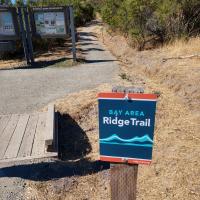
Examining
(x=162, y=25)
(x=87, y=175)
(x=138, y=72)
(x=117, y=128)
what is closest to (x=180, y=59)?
(x=138, y=72)

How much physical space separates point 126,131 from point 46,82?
6.86 m

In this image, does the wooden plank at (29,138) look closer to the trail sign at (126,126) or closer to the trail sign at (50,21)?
the trail sign at (126,126)

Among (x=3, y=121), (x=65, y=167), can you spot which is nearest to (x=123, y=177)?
(x=65, y=167)

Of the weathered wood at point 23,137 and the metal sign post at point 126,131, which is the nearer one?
the metal sign post at point 126,131

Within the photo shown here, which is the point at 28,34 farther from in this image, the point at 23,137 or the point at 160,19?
the point at 23,137

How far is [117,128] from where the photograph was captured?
2305 mm

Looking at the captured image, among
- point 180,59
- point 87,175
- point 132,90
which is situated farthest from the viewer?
point 180,59

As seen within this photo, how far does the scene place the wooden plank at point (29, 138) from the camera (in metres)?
4.92

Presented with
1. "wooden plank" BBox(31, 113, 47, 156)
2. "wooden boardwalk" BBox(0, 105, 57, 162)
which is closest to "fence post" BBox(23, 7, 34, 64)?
"wooden boardwalk" BBox(0, 105, 57, 162)

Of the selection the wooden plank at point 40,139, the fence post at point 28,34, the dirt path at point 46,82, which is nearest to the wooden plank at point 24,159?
the wooden plank at point 40,139

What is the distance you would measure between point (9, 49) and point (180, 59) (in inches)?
249

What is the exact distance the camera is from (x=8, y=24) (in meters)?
10.7

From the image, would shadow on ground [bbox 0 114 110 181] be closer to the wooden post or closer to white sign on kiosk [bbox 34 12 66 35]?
the wooden post

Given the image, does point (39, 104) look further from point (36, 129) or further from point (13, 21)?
point (13, 21)
